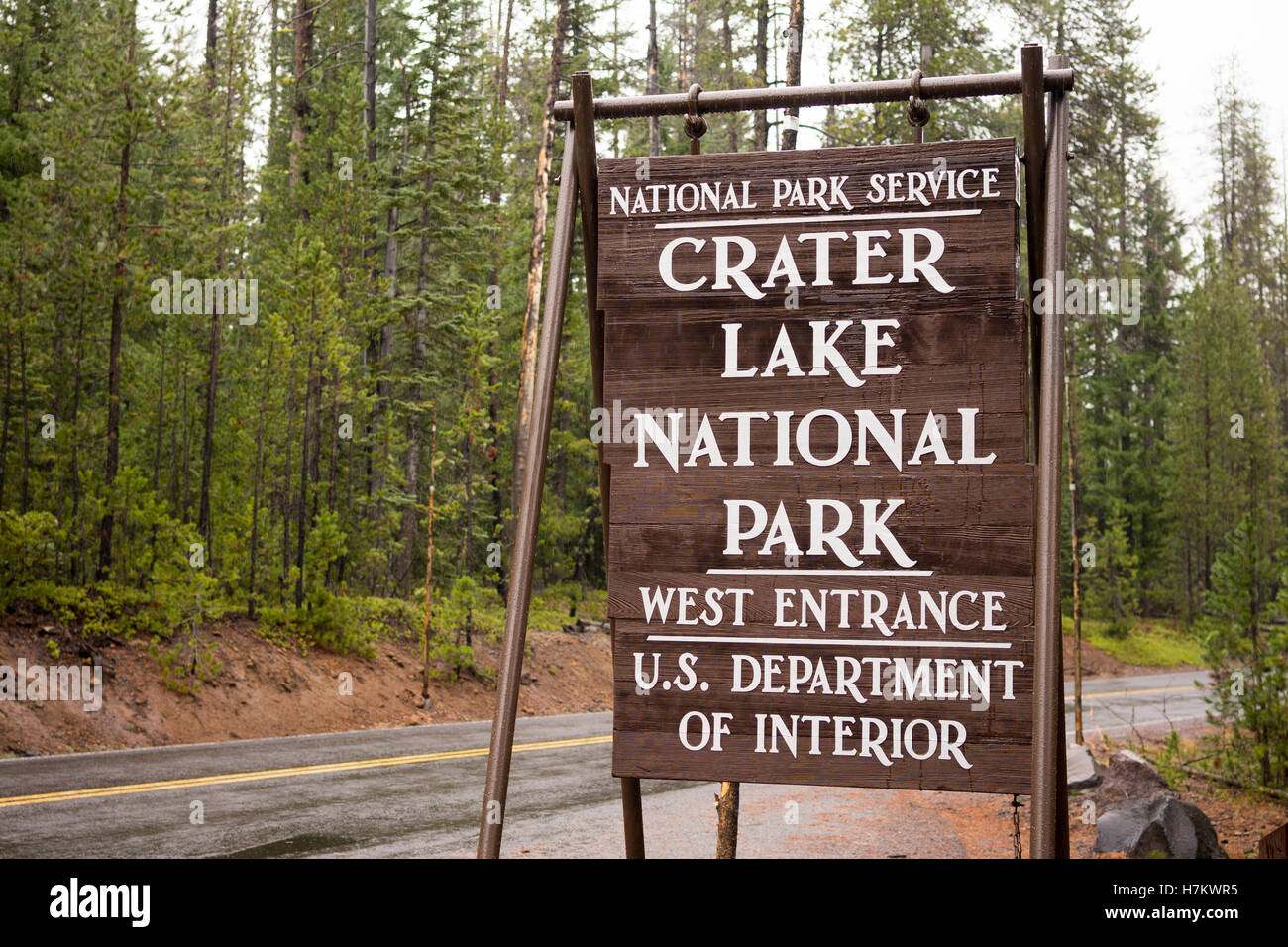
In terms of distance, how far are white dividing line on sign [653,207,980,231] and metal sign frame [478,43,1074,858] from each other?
0.86 feet

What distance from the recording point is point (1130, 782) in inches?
434

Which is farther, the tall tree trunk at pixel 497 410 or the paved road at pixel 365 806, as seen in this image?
the tall tree trunk at pixel 497 410

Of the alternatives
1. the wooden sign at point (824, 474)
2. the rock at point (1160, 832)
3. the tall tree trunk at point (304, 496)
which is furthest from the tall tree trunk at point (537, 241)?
the wooden sign at point (824, 474)

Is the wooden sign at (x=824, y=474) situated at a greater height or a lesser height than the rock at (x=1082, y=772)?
greater

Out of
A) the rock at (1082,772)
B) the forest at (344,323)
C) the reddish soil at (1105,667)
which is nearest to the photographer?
the rock at (1082,772)

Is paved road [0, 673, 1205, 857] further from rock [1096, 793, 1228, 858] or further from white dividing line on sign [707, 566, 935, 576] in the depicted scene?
white dividing line on sign [707, 566, 935, 576]

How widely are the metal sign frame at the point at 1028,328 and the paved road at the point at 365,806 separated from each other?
5.12 m

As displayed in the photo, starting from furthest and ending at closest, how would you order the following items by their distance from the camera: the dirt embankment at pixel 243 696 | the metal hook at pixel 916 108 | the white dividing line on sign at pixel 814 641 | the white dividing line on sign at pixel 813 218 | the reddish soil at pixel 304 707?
the dirt embankment at pixel 243 696 < the reddish soil at pixel 304 707 < the metal hook at pixel 916 108 < the white dividing line on sign at pixel 813 218 < the white dividing line on sign at pixel 814 641

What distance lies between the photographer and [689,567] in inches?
147

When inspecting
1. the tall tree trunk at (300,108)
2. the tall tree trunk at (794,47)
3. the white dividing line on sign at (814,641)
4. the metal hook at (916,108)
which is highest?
the tall tree trunk at (300,108)

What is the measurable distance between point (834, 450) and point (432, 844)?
19.7 feet

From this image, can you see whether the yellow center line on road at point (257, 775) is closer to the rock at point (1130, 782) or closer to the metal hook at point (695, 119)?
the rock at point (1130, 782)

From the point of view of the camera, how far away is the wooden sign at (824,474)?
3512 millimetres
